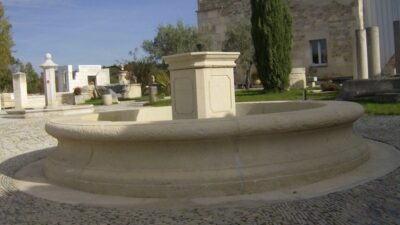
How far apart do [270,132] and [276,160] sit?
0.31 meters

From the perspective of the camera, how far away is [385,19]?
29797mm

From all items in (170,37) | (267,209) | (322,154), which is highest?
(170,37)

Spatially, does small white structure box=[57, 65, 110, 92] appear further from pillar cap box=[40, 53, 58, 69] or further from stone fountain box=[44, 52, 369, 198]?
stone fountain box=[44, 52, 369, 198]

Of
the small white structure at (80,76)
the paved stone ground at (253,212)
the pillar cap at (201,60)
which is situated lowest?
the paved stone ground at (253,212)

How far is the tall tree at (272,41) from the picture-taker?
2272 centimetres

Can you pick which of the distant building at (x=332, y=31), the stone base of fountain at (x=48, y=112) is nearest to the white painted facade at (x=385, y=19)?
the distant building at (x=332, y=31)

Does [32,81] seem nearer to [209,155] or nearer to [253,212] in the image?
[209,155]

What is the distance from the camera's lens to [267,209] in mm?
4289

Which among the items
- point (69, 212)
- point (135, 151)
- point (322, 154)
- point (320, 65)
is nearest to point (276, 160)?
point (322, 154)

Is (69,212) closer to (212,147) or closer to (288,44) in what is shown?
(212,147)

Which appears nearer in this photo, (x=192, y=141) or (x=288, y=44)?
(x=192, y=141)

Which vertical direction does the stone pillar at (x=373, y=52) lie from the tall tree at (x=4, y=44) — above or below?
below

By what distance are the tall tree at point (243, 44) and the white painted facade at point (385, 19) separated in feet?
26.8

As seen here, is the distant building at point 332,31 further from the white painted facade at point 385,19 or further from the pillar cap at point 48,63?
the pillar cap at point 48,63
